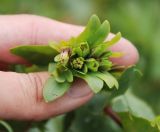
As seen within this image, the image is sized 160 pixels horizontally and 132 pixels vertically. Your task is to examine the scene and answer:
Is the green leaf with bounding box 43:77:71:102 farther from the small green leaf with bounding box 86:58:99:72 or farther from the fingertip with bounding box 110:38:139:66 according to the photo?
the fingertip with bounding box 110:38:139:66

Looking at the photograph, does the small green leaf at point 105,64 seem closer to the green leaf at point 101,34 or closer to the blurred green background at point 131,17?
the green leaf at point 101,34

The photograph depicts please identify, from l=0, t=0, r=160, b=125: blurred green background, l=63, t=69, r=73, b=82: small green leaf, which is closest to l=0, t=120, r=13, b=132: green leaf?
l=63, t=69, r=73, b=82: small green leaf

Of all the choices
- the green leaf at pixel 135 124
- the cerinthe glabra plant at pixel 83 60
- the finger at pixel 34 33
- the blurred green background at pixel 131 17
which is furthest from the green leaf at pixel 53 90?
the blurred green background at pixel 131 17

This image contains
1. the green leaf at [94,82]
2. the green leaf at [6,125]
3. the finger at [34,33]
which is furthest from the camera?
the finger at [34,33]

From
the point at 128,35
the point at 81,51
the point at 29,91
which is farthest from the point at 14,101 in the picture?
the point at 128,35

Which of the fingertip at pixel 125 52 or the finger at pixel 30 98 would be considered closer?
the finger at pixel 30 98

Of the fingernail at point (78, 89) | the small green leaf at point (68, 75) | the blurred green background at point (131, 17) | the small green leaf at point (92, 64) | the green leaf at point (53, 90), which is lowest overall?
the blurred green background at point (131, 17)
